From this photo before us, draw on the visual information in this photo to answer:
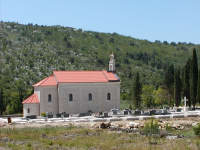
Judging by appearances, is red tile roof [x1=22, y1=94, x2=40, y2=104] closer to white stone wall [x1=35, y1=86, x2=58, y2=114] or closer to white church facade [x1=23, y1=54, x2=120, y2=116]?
white church facade [x1=23, y1=54, x2=120, y2=116]

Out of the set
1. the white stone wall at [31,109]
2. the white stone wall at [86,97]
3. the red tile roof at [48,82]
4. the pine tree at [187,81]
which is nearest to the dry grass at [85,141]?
the white stone wall at [31,109]

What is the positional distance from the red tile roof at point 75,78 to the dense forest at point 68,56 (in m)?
19.7

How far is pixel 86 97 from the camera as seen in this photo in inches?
1877

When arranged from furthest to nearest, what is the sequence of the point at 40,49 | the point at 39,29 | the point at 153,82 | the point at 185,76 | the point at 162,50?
the point at 162,50 < the point at 39,29 < the point at 40,49 < the point at 153,82 < the point at 185,76

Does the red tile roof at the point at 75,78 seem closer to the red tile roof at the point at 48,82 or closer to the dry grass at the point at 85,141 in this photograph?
the red tile roof at the point at 48,82

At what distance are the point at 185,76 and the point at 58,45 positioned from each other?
8597 centimetres

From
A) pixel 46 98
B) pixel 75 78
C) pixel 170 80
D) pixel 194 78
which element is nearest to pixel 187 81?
pixel 194 78

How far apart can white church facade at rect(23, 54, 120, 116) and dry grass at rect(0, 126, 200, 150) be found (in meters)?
16.3

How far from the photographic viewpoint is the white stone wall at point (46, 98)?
45469 mm

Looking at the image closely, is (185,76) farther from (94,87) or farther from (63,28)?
(63,28)

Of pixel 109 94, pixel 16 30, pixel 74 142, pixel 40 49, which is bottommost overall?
pixel 74 142

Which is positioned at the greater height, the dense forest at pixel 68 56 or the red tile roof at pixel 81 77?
the dense forest at pixel 68 56

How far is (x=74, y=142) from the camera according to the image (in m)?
23.2

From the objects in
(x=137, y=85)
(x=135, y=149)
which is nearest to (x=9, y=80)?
(x=137, y=85)
